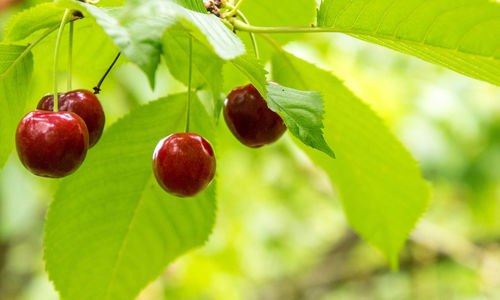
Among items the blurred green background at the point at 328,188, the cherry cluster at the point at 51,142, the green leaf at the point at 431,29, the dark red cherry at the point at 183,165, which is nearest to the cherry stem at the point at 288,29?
the green leaf at the point at 431,29

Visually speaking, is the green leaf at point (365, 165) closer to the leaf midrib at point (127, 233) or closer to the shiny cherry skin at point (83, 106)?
the leaf midrib at point (127, 233)

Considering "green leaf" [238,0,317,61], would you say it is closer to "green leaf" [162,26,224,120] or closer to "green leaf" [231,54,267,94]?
"green leaf" [162,26,224,120]

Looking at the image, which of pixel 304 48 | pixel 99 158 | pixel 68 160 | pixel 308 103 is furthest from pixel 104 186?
pixel 304 48

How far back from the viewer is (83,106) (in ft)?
3.32

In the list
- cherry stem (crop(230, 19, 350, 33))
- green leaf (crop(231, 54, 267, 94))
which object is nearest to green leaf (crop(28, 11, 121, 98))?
cherry stem (crop(230, 19, 350, 33))

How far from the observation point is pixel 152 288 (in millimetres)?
3250

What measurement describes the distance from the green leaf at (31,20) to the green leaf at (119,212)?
0.32m

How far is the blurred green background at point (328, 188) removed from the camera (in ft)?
8.29

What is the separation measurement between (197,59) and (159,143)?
0.17 m

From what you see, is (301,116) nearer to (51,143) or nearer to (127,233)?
(51,143)

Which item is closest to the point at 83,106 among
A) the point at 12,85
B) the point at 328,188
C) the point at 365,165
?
the point at 12,85

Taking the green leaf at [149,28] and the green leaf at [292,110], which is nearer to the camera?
the green leaf at [149,28]

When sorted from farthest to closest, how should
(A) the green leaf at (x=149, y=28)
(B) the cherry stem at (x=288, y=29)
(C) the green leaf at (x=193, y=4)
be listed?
1. (B) the cherry stem at (x=288, y=29)
2. (C) the green leaf at (x=193, y=4)
3. (A) the green leaf at (x=149, y=28)

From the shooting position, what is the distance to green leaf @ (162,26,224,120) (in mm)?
959
